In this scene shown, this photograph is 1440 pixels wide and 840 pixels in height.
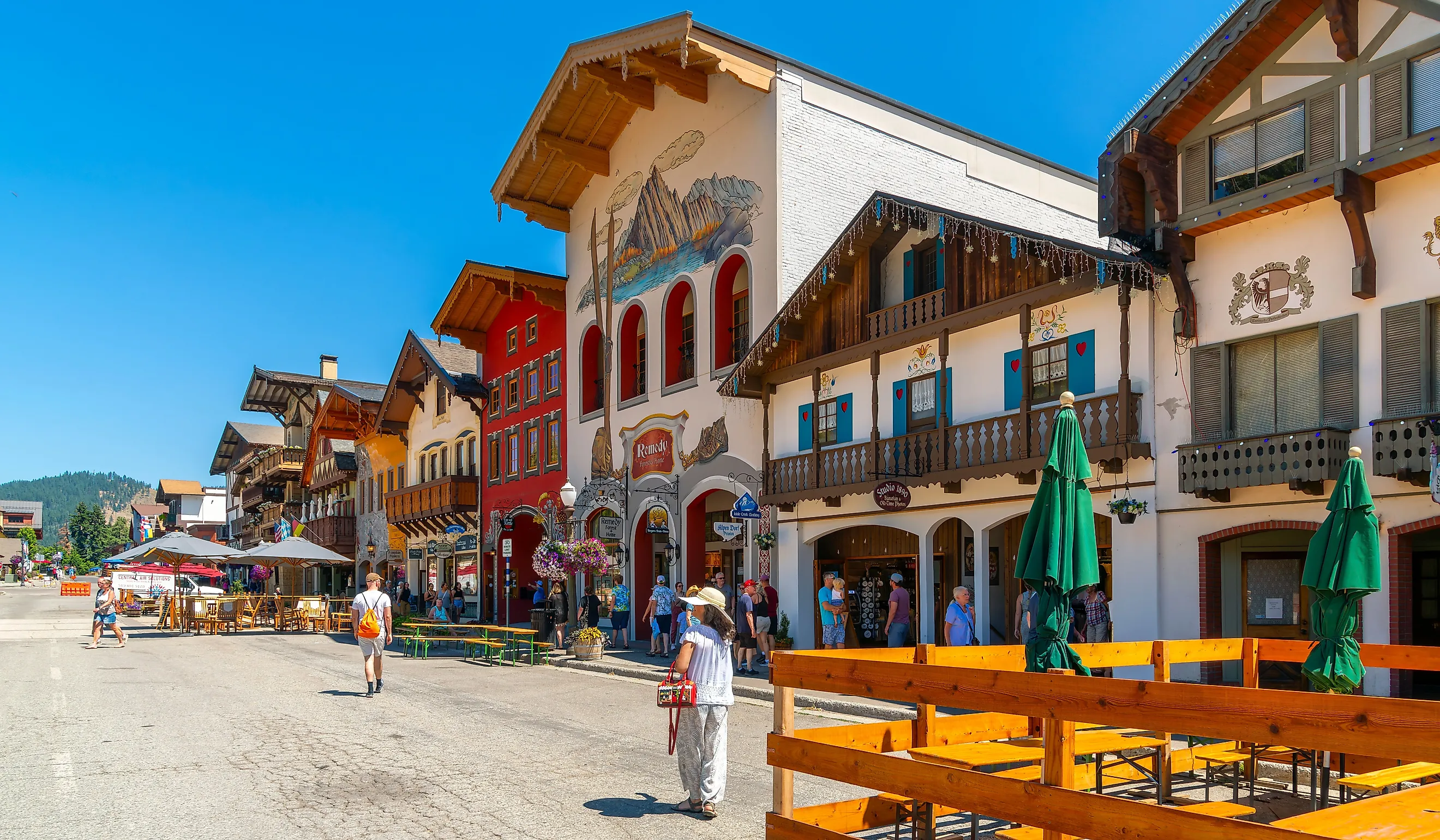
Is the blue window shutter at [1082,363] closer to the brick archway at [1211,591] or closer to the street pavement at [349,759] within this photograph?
the brick archway at [1211,591]

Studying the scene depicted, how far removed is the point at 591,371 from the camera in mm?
32375

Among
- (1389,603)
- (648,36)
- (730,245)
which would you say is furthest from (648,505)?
(1389,603)

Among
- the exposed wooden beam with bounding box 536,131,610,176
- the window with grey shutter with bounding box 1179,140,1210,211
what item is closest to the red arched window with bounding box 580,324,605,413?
the exposed wooden beam with bounding box 536,131,610,176

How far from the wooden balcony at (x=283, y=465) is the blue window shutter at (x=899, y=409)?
48.5 metres

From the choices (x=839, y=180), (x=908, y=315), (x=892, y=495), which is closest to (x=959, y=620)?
(x=892, y=495)

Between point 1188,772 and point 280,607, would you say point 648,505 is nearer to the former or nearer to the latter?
point 280,607

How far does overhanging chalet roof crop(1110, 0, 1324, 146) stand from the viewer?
14.2 metres

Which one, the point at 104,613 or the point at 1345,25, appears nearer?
the point at 1345,25

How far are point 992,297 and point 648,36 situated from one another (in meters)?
11.6

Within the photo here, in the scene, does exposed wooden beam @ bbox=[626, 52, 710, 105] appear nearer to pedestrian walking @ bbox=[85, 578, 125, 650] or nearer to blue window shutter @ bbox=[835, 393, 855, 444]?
blue window shutter @ bbox=[835, 393, 855, 444]

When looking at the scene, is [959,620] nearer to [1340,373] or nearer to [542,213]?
[1340,373]

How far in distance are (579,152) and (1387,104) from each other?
2167cm

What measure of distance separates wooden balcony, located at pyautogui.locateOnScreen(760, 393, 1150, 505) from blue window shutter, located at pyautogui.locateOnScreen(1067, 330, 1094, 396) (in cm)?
29

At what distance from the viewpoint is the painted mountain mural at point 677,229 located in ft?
83.2
